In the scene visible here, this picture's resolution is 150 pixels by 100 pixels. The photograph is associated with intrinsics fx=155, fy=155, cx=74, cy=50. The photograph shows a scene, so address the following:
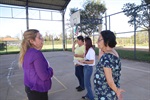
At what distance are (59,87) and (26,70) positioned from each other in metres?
3.12

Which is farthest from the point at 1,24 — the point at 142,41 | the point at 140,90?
the point at 140,90

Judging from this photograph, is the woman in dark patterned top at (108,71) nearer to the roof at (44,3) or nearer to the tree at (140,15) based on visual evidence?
the tree at (140,15)

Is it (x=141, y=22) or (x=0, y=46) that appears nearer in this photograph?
(x=141, y=22)

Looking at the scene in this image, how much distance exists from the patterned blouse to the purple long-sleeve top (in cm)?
63

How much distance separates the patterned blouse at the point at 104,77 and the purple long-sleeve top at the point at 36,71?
63 centimetres

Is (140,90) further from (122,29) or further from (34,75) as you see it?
(122,29)

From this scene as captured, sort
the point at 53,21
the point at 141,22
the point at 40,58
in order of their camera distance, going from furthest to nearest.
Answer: the point at 53,21 → the point at 141,22 → the point at 40,58

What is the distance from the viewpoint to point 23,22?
20.0 m

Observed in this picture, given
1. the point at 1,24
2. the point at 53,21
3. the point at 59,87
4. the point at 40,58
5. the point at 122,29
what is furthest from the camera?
the point at 53,21

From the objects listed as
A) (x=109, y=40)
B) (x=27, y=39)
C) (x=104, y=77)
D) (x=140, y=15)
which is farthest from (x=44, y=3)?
(x=104, y=77)

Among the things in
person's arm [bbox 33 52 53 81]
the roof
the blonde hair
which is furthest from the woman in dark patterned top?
the roof

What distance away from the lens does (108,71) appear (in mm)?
1689

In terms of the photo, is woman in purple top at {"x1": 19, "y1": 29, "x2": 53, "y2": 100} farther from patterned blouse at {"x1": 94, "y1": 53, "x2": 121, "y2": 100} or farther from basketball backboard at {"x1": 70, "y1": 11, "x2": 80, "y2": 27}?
basketball backboard at {"x1": 70, "y1": 11, "x2": 80, "y2": 27}

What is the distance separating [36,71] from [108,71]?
2.78 feet
